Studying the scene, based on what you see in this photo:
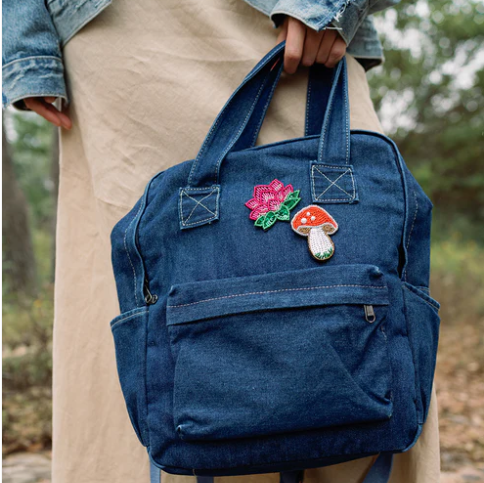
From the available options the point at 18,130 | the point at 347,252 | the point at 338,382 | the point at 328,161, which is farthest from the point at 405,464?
the point at 18,130

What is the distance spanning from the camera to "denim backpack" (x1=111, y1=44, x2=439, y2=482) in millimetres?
998

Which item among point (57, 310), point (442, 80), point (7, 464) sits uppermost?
point (442, 80)

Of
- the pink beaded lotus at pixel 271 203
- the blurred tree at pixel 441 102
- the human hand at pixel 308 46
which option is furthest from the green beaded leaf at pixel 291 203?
the blurred tree at pixel 441 102

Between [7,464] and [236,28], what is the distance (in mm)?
2344

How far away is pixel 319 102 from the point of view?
1285mm

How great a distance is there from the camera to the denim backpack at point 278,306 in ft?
3.27

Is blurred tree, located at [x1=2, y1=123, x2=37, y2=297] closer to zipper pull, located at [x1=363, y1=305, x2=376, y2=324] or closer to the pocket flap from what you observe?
the pocket flap

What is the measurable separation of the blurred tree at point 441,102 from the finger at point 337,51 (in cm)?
646

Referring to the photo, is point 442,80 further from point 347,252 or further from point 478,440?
point 347,252

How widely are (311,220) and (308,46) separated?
16.8 inches

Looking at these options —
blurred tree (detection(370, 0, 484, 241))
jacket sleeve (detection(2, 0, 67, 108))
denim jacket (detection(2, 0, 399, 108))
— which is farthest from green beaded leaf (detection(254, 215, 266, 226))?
blurred tree (detection(370, 0, 484, 241))

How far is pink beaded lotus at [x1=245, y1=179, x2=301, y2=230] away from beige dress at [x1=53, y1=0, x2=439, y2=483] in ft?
0.74

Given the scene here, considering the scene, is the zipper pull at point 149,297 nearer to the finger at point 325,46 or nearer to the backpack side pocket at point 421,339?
the backpack side pocket at point 421,339

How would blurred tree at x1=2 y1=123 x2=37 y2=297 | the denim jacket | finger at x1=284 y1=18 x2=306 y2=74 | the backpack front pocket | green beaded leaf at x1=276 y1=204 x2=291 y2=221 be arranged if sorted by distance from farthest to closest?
blurred tree at x1=2 y1=123 x2=37 y2=297 < the denim jacket < finger at x1=284 y1=18 x2=306 y2=74 < green beaded leaf at x1=276 y1=204 x2=291 y2=221 < the backpack front pocket
